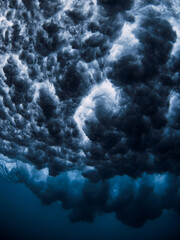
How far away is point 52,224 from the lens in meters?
20.7

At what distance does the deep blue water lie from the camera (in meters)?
16.2

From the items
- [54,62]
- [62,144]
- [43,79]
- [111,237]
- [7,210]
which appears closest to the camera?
[54,62]

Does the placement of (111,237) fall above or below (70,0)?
below

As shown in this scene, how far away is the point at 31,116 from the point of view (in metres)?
6.99

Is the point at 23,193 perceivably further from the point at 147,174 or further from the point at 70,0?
the point at 70,0

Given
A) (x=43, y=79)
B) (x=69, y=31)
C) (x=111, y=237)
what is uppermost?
(x=69, y=31)

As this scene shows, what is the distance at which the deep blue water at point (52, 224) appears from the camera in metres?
16.2

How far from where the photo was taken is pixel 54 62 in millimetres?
5672

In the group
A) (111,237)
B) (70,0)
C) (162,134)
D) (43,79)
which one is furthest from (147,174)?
(111,237)

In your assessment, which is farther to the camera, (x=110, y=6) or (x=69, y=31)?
(x=69, y=31)

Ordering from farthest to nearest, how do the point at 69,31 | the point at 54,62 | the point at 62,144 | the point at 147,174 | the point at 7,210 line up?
the point at 7,210 < the point at 147,174 < the point at 62,144 < the point at 54,62 < the point at 69,31

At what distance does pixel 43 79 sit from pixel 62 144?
2.65 m

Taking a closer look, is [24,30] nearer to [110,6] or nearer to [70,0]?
[70,0]

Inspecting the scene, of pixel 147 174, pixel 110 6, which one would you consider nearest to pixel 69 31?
pixel 110 6
